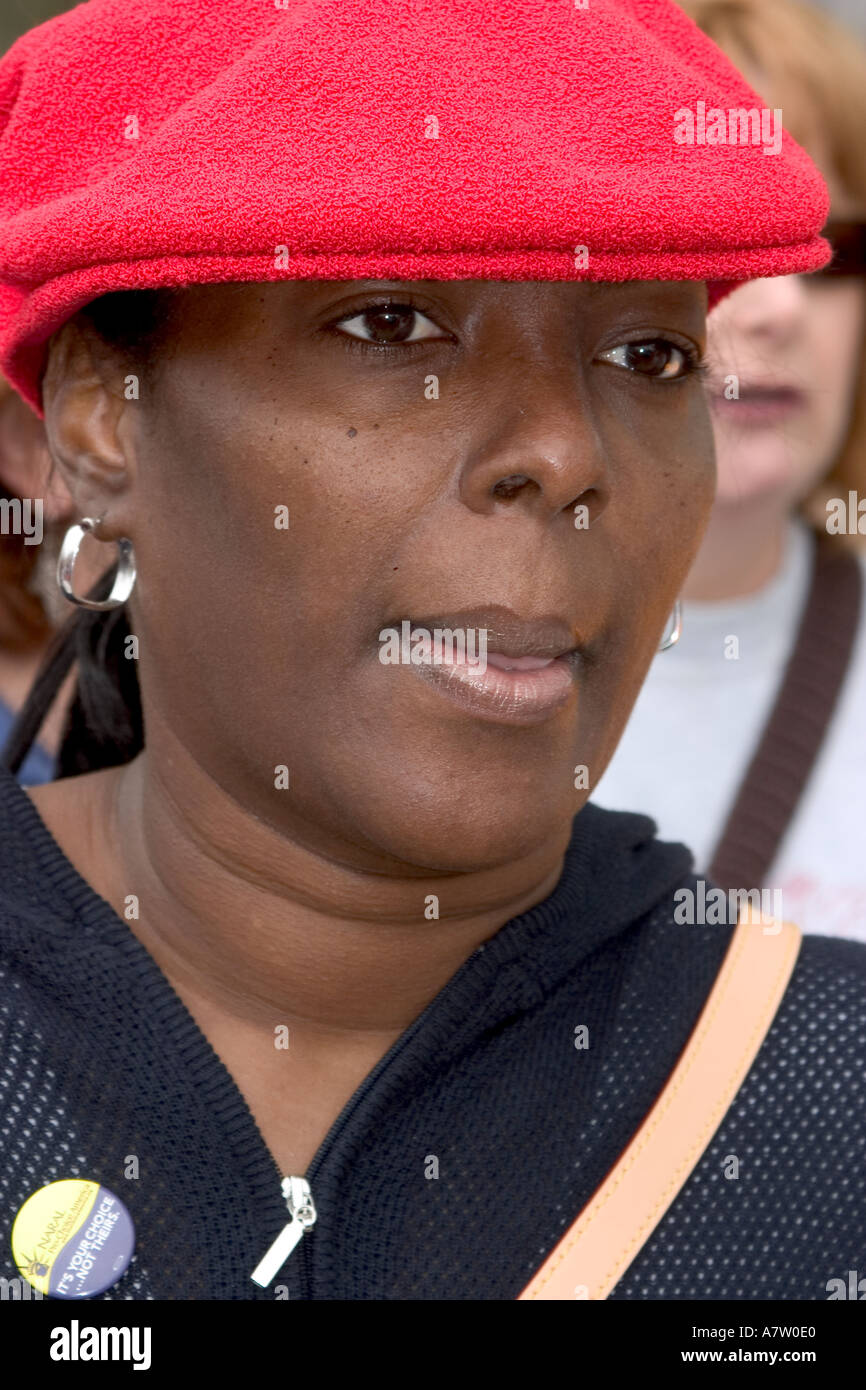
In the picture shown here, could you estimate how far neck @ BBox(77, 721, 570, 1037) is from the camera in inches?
73.2

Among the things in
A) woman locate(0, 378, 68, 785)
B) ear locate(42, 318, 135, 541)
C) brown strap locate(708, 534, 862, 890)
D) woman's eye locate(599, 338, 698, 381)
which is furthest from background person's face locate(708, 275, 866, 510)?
ear locate(42, 318, 135, 541)

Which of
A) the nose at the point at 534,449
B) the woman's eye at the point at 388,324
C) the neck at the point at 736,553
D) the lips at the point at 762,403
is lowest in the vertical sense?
the nose at the point at 534,449

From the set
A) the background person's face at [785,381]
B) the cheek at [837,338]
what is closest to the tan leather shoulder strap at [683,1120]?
the background person's face at [785,381]

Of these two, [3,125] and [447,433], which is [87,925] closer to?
[447,433]

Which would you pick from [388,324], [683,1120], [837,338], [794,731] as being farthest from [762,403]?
[388,324]

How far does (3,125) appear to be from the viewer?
1831mm

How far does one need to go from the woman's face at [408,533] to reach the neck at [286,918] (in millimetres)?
55

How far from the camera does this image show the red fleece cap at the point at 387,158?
59.3 inches

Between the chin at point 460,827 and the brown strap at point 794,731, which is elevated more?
the brown strap at point 794,731

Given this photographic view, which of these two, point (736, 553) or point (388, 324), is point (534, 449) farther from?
point (736, 553)

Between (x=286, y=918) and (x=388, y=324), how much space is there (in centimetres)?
60

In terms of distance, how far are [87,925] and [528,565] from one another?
617mm

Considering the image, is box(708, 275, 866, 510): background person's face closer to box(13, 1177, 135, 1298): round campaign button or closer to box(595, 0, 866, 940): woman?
box(595, 0, 866, 940): woman

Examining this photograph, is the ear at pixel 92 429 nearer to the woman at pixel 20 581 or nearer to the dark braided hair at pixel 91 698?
the dark braided hair at pixel 91 698
